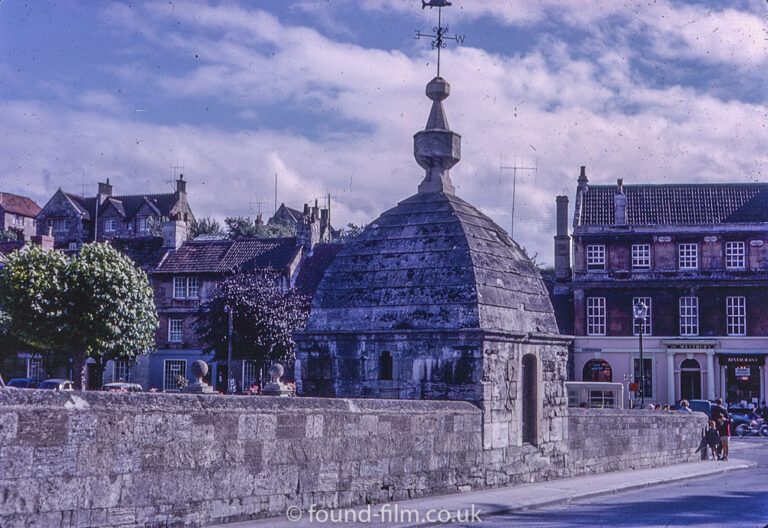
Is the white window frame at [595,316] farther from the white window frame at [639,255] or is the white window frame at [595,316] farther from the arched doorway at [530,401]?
the arched doorway at [530,401]

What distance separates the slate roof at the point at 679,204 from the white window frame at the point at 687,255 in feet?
4.24

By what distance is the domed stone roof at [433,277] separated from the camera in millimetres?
13805

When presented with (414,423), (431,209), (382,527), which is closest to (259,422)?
(382,527)

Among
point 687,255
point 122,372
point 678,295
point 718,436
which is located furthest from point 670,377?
point 122,372

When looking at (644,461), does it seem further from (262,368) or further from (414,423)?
(262,368)

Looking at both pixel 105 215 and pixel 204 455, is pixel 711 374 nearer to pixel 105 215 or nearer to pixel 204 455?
pixel 204 455

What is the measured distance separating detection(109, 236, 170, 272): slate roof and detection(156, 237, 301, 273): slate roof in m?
0.64

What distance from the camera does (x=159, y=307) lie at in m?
48.2

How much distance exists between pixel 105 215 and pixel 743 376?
50.1 metres

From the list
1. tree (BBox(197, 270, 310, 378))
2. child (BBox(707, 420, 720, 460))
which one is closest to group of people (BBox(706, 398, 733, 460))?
child (BBox(707, 420, 720, 460))

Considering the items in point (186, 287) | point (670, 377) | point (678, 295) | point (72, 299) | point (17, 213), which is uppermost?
point (17, 213)

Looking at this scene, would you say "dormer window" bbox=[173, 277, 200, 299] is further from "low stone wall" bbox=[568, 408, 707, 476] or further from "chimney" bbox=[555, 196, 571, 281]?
"low stone wall" bbox=[568, 408, 707, 476]

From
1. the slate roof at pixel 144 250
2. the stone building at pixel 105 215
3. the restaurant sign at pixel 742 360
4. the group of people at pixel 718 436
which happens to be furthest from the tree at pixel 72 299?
the stone building at pixel 105 215

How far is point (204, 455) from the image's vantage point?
8977mm
